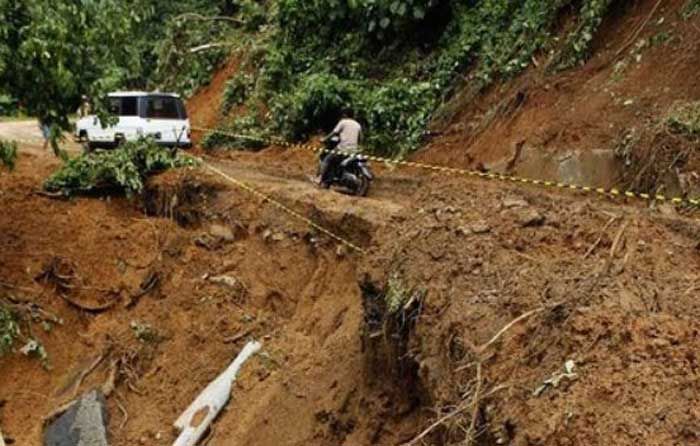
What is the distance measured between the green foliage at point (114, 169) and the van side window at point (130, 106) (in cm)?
545

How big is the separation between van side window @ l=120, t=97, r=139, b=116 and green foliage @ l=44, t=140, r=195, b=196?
5.45 meters

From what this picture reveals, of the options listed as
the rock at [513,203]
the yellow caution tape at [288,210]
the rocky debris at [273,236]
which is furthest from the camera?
the rocky debris at [273,236]

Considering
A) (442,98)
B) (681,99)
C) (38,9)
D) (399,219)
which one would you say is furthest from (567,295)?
(442,98)

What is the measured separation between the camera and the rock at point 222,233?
1278 centimetres

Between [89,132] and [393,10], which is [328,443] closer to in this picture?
[393,10]

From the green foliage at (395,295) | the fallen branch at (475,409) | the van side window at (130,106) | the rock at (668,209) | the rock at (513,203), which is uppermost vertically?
the rock at (513,203)

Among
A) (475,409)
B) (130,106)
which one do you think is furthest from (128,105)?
(475,409)

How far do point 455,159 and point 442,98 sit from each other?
216 centimetres

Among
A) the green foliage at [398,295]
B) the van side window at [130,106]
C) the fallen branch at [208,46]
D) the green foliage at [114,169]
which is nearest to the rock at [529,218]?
the green foliage at [398,295]

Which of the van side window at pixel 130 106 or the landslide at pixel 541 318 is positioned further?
the van side window at pixel 130 106

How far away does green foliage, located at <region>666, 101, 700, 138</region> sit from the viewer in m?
9.73

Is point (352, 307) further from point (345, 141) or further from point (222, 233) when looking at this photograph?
point (345, 141)

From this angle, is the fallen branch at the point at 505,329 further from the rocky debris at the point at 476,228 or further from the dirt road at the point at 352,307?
the rocky debris at the point at 476,228

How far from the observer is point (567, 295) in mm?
4977
